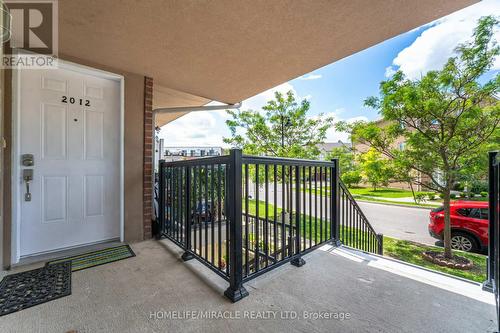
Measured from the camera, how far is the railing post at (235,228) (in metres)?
1.44

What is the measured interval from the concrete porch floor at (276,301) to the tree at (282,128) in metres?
3.82

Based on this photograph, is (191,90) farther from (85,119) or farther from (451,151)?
(451,151)

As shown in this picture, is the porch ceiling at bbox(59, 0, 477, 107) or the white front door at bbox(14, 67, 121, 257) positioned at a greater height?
the porch ceiling at bbox(59, 0, 477, 107)

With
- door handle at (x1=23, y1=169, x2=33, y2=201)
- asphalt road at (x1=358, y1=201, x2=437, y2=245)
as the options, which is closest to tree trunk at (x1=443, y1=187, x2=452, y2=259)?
asphalt road at (x1=358, y1=201, x2=437, y2=245)

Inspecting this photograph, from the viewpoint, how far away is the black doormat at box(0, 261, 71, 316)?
141cm

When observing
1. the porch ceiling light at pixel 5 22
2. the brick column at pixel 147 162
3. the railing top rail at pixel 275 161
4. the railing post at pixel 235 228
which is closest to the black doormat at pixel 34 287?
the brick column at pixel 147 162

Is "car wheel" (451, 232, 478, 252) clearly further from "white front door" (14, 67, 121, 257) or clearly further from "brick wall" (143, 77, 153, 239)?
"white front door" (14, 67, 121, 257)

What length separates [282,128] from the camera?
5.70m

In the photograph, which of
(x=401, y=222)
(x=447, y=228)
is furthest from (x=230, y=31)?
(x=401, y=222)

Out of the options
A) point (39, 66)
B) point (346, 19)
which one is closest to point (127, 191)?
point (39, 66)

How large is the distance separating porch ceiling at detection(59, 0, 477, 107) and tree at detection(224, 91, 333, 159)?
3.05m

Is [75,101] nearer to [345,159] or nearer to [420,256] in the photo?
[420,256]

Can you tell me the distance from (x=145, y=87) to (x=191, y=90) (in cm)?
75

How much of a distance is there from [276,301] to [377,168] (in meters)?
4.00
